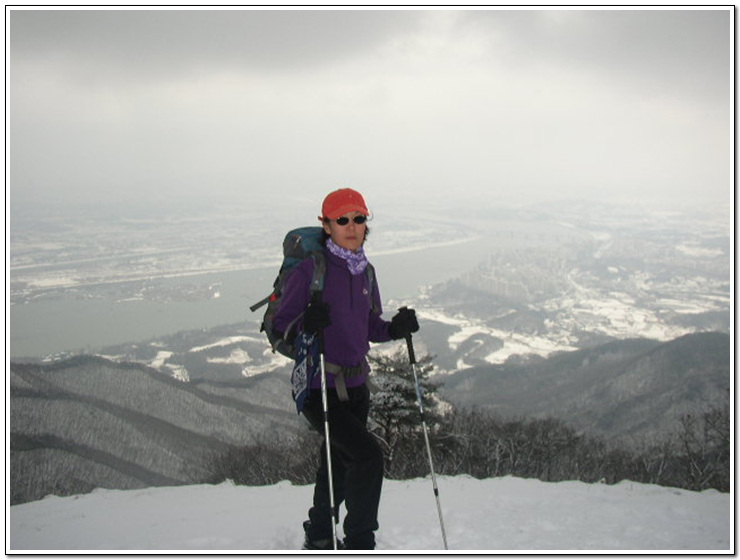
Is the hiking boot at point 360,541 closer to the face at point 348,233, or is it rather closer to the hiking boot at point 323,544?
the hiking boot at point 323,544

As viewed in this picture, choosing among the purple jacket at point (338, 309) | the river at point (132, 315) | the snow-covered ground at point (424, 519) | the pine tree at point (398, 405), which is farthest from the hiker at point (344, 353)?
the river at point (132, 315)

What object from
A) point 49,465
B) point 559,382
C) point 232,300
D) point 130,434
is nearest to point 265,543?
point 49,465

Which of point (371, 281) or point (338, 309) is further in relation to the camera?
point (371, 281)

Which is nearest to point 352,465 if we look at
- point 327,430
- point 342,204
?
point 327,430

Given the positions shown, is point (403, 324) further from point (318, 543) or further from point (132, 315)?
point (132, 315)

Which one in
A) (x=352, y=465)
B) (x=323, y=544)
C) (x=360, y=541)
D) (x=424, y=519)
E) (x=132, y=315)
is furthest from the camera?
(x=132, y=315)

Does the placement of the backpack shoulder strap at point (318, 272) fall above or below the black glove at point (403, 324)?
above
